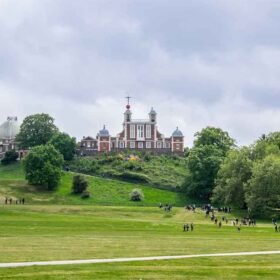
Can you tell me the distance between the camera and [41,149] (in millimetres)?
126812

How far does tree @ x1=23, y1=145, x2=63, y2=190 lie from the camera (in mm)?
122375

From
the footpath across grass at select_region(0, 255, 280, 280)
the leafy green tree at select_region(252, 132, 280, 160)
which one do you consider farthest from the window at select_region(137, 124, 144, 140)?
the footpath across grass at select_region(0, 255, 280, 280)

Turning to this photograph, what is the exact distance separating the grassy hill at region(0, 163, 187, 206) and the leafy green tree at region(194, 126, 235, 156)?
59.4 feet

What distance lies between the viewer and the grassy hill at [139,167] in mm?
134500

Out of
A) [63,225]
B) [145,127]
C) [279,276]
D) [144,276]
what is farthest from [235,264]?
[145,127]

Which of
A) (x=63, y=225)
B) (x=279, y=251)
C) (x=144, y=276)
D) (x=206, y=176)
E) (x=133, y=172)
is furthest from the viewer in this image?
(x=133, y=172)

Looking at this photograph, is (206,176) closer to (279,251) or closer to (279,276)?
(279,251)

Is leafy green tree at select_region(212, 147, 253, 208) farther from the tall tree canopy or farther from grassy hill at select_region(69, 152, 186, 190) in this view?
grassy hill at select_region(69, 152, 186, 190)

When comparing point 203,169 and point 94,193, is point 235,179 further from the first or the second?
point 94,193

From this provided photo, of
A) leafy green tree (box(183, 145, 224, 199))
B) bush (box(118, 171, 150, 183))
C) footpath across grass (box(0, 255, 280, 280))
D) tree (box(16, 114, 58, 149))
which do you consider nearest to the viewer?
footpath across grass (box(0, 255, 280, 280))

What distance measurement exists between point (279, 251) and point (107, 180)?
96.0 metres

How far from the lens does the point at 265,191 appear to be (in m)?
90.6

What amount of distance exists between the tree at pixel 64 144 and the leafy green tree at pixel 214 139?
102 feet

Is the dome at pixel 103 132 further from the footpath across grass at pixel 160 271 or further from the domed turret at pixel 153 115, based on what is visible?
the footpath across grass at pixel 160 271
